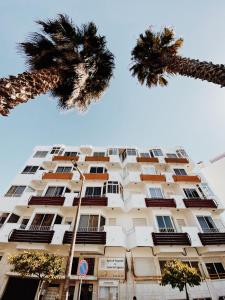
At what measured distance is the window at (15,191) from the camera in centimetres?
1964

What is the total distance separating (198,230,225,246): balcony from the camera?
1509 centimetres

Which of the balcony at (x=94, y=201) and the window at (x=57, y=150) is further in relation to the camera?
the window at (x=57, y=150)

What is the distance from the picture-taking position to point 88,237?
1486 centimetres

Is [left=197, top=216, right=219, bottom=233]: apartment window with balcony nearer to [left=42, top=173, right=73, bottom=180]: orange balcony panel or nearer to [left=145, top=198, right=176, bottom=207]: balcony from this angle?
[left=145, top=198, right=176, bottom=207]: balcony

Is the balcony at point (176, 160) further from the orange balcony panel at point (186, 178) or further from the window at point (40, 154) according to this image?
the window at point (40, 154)

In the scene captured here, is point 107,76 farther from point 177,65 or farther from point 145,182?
point 145,182

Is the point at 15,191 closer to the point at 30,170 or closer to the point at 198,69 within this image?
the point at 30,170

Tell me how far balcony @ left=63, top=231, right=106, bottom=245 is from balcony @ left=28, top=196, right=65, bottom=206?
3.67 meters

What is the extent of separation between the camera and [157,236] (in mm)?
15125

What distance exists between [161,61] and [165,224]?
45.8 feet

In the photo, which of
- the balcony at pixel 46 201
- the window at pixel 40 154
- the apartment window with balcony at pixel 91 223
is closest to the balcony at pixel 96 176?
the balcony at pixel 46 201

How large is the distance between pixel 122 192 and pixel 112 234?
20.1ft

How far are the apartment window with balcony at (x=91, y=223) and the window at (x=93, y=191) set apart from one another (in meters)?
2.73

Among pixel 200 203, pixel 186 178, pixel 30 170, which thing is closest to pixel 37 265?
pixel 30 170
